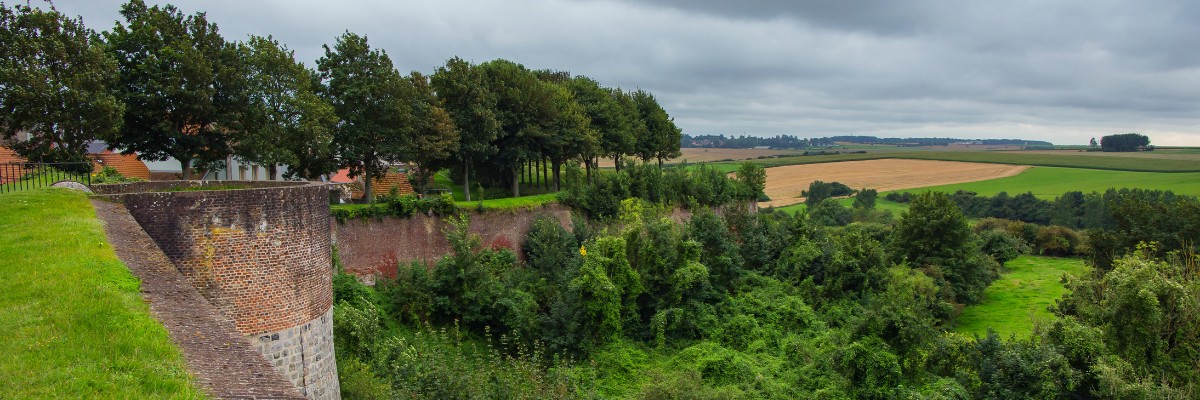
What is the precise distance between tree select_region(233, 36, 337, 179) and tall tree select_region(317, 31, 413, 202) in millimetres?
1588

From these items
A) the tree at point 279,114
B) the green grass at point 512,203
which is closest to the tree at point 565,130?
the green grass at point 512,203

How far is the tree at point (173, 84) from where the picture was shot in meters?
22.8

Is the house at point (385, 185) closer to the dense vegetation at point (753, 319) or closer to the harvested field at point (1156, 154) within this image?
the dense vegetation at point (753, 319)

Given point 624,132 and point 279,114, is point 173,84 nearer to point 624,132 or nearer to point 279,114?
point 279,114

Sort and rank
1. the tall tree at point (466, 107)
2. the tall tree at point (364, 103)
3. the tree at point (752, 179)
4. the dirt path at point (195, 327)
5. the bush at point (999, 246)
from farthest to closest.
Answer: the tree at point (752, 179) < the bush at point (999, 246) < the tall tree at point (466, 107) < the tall tree at point (364, 103) < the dirt path at point (195, 327)

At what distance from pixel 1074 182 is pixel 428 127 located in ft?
274

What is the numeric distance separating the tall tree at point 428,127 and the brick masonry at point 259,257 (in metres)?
17.3

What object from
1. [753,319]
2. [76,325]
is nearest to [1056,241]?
[753,319]

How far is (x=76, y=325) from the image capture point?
8.45 m

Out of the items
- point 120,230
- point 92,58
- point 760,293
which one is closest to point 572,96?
point 760,293

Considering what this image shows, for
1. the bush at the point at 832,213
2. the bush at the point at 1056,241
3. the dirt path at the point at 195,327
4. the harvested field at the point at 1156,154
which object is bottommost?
the bush at the point at 1056,241

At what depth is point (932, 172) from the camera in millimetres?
98938

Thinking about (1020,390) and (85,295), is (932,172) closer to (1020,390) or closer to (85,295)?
(1020,390)

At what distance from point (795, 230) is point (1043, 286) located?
15.6 meters
